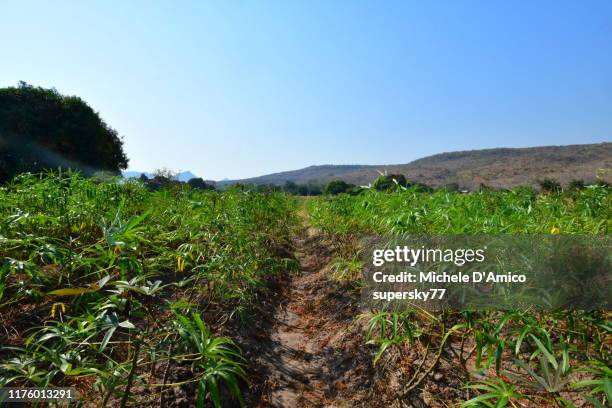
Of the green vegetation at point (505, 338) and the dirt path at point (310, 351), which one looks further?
the dirt path at point (310, 351)

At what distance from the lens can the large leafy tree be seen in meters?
15.6

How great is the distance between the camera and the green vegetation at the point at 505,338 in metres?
1.37

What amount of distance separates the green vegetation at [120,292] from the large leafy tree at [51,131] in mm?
13926

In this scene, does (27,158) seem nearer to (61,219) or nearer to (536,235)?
(61,219)

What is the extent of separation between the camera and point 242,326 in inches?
123

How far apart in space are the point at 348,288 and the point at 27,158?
1674cm

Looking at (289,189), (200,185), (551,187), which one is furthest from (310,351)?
(289,189)

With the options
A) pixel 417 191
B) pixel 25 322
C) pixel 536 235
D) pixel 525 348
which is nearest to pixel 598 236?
pixel 536 235

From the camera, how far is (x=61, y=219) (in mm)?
3346

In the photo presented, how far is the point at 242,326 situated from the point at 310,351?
65 centimetres

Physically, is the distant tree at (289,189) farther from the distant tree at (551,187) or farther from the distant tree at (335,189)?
the distant tree at (551,187)

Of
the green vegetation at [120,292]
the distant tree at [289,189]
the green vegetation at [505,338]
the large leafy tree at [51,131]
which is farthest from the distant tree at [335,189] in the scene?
the large leafy tree at [51,131]

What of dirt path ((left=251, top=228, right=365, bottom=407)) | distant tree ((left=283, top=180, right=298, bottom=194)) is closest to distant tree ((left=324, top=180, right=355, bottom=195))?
distant tree ((left=283, top=180, right=298, bottom=194))

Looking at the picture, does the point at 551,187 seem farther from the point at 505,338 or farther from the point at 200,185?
the point at 200,185
